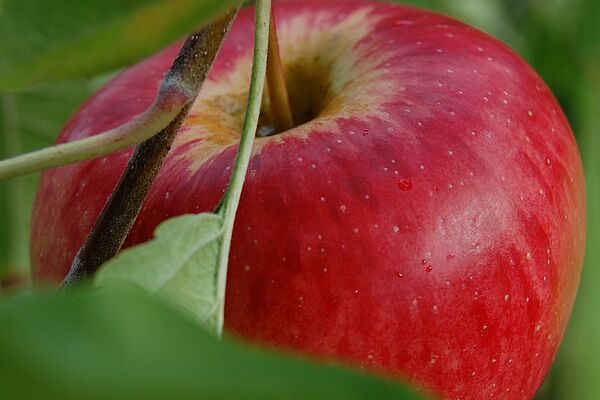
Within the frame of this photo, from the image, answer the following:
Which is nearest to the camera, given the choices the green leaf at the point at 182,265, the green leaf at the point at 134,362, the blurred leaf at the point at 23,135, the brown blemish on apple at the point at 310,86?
the green leaf at the point at 134,362

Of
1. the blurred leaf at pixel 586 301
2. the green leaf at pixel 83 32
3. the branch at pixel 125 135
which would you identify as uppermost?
the green leaf at pixel 83 32

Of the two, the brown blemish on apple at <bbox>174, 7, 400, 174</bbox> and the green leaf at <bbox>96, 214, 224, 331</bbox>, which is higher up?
the brown blemish on apple at <bbox>174, 7, 400, 174</bbox>

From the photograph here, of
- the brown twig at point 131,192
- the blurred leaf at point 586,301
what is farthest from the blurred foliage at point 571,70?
the brown twig at point 131,192

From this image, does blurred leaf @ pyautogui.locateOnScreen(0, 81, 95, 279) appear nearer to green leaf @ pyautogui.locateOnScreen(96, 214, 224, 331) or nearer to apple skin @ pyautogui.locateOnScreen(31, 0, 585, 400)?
apple skin @ pyautogui.locateOnScreen(31, 0, 585, 400)

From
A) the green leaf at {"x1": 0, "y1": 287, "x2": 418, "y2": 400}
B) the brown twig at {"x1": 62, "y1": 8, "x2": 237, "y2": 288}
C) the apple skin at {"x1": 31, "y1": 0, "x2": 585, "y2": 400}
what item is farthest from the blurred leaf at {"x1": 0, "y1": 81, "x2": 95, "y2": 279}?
the green leaf at {"x1": 0, "y1": 287, "x2": 418, "y2": 400}

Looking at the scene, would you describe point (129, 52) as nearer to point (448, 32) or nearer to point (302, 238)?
point (302, 238)

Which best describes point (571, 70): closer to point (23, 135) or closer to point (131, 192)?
point (23, 135)

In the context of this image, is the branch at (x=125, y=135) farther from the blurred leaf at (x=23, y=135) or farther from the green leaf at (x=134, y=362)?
the blurred leaf at (x=23, y=135)
